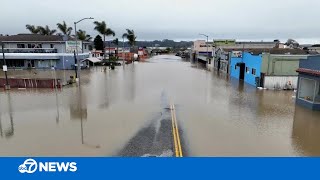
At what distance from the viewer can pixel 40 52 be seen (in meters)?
53.1

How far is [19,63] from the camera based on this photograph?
173 feet

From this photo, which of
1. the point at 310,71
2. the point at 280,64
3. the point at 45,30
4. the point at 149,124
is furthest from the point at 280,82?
the point at 45,30

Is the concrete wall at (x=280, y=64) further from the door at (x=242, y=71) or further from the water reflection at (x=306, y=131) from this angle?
the water reflection at (x=306, y=131)

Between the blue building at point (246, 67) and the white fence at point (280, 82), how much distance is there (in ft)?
4.95

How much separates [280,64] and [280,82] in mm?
2273

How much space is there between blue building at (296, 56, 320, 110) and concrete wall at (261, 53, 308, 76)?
9254mm

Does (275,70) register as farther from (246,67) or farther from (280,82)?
(246,67)

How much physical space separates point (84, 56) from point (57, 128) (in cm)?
4228

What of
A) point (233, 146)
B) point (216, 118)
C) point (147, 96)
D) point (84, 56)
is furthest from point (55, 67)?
point (233, 146)

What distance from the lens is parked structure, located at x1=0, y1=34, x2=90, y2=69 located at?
170ft

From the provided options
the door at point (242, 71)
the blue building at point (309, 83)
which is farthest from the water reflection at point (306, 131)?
the door at point (242, 71)

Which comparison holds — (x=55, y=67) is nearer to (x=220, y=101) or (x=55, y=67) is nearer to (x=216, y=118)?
(x=220, y=101)

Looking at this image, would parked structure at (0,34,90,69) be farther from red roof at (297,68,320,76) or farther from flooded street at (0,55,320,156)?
red roof at (297,68,320,76)

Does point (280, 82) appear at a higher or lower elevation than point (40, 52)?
lower
